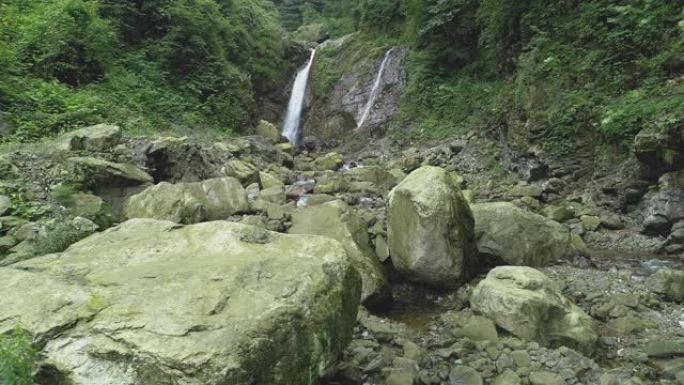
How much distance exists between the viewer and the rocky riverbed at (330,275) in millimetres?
3045

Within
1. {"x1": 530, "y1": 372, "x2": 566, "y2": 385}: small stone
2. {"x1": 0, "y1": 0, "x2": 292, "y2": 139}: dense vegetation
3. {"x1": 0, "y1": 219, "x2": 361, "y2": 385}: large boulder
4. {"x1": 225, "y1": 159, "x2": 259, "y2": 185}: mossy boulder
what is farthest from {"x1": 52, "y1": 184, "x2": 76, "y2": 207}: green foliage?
{"x1": 530, "y1": 372, "x2": 566, "y2": 385}: small stone

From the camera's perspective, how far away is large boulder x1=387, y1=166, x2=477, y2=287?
6961 mm

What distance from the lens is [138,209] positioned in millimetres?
8227

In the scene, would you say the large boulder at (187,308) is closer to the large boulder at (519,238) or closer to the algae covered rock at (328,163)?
the large boulder at (519,238)

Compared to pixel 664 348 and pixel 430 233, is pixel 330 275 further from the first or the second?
pixel 664 348

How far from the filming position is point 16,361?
103 inches

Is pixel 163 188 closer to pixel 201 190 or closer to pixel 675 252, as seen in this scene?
pixel 201 190

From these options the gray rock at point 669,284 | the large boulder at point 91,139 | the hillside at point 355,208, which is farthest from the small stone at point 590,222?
the large boulder at point 91,139

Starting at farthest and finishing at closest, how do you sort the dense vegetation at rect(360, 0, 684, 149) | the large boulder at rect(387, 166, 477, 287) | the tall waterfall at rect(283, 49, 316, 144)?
the tall waterfall at rect(283, 49, 316, 144) → the dense vegetation at rect(360, 0, 684, 149) → the large boulder at rect(387, 166, 477, 287)

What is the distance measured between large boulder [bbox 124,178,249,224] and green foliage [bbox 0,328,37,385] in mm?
5328

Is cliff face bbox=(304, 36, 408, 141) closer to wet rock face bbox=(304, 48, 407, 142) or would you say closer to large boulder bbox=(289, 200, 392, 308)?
wet rock face bbox=(304, 48, 407, 142)

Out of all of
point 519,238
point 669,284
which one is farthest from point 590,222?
point 669,284

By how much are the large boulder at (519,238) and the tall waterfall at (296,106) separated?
1524cm

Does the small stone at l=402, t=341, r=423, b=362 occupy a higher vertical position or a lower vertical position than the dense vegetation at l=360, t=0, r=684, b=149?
lower
